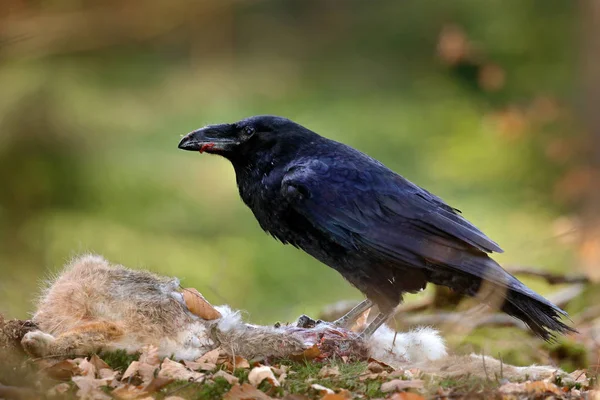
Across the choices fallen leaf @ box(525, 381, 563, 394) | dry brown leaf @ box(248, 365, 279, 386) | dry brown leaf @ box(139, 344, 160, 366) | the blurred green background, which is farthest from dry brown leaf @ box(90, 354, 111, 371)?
the blurred green background

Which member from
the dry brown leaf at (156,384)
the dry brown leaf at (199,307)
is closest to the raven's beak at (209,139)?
the dry brown leaf at (199,307)

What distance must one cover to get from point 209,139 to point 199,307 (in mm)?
1227

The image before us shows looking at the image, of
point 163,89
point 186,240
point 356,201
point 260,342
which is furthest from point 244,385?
point 163,89

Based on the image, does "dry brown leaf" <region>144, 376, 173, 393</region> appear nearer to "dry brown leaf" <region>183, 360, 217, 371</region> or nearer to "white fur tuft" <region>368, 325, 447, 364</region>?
"dry brown leaf" <region>183, 360, 217, 371</region>

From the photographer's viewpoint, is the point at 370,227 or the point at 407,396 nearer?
the point at 407,396

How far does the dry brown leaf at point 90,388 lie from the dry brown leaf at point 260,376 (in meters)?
0.53

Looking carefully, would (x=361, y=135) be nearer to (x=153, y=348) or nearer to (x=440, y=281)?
(x=440, y=281)

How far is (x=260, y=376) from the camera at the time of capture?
3141 mm

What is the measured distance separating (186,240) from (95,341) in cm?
537

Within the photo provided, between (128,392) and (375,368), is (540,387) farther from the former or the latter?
(128,392)

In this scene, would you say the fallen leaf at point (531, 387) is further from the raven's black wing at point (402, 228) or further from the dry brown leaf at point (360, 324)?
the dry brown leaf at point (360, 324)

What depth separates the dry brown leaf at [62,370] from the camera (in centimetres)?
306

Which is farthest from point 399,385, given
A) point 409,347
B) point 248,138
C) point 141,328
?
point 248,138

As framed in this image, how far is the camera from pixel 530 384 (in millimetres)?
3227
